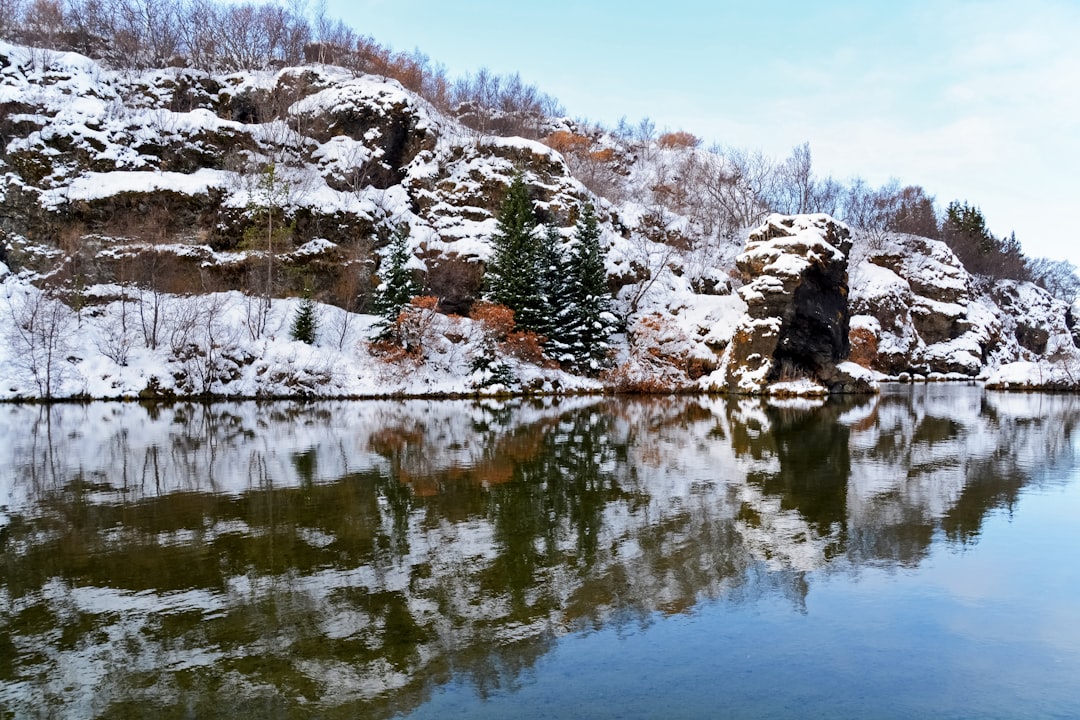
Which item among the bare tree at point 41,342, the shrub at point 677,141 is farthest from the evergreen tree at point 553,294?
the shrub at point 677,141

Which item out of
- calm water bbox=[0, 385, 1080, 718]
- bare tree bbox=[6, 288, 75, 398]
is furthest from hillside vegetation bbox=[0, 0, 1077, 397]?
calm water bbox=[0, 385, 1080, 718]

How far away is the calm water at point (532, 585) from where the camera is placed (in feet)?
17.1

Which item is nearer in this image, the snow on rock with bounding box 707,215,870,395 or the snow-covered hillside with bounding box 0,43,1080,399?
the snow-covered hillside with bounding box 0,43,1080,399

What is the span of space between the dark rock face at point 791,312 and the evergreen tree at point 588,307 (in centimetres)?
848

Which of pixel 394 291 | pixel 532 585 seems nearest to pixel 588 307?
pixel 394 291

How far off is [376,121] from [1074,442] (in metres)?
49.0

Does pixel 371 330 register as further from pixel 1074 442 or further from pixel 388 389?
pixel 1074 442

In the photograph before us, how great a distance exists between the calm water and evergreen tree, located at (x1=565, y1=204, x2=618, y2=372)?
26.3 meters

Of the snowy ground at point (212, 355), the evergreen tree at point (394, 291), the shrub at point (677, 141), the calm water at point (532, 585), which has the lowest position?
the calm water at point (532, 585)

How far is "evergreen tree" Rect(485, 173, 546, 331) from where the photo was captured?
1615 inches

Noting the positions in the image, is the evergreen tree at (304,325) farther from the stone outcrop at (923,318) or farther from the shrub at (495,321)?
the stone outcrop at (923,318)

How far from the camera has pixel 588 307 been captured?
43.3 meters

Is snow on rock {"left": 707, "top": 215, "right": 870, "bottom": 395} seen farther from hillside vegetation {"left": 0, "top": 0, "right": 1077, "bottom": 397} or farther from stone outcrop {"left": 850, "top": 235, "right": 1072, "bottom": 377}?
stone outcrop {"left": 850, "top": 235, "right": 1072, "bottom": 377}

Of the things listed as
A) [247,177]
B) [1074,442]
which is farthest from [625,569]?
[247,177]
